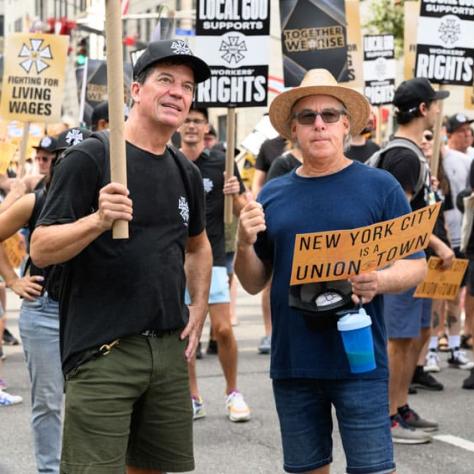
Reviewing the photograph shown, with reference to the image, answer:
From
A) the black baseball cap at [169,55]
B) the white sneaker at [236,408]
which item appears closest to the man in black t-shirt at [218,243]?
the white sneaker at [236,408]

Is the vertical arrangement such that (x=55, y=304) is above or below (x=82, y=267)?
below

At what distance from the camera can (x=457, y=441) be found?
6.58 metres

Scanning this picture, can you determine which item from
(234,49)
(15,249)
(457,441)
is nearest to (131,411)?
(457,441)

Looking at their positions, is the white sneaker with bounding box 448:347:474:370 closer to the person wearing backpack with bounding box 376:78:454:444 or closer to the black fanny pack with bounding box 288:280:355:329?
the person wearing backpack with bounding box 376:78:454:444

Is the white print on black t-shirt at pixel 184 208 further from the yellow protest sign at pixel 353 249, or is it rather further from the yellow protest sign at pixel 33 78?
the yellow protest sign at pixel 33 78

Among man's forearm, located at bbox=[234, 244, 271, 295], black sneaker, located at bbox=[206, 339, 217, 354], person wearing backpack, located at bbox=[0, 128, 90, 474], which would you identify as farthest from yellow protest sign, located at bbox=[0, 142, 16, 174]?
man's forearm, located at bbox=[234, 244, 271, 295]

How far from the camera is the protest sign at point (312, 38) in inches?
363

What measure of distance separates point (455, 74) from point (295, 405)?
17.0ft

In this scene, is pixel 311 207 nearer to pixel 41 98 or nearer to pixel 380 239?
pixel 380 239

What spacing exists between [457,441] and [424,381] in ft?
5.73

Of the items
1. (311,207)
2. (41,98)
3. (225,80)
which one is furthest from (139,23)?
(311,207)

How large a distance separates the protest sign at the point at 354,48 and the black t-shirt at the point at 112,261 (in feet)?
22.0

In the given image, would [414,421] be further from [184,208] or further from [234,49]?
[184,208]

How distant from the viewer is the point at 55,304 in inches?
199
